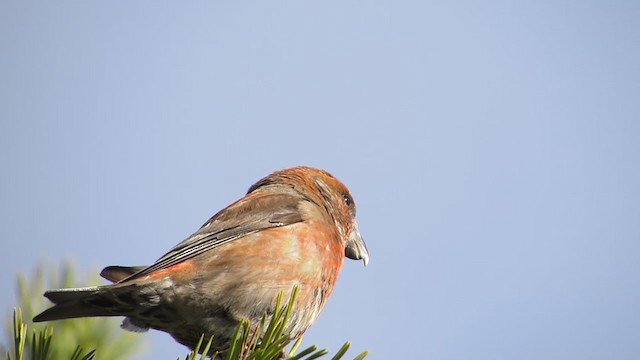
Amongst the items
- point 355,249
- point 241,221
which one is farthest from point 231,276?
point 355,249

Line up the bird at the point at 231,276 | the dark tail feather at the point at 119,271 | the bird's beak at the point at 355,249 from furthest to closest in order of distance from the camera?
the bird's beak at the point at 355,249, the dark tail feather at the point at 119,271, the bird at the point at 231,276

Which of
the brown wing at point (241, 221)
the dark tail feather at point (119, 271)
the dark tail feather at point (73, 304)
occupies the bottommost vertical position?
the dark tail feather at point (73, 304)

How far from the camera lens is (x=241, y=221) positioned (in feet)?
13.8

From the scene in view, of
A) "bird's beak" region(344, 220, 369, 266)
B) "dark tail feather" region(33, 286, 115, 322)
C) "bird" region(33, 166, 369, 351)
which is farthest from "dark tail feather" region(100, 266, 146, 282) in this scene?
"bird's beak" region(344, 220, 369, 266)

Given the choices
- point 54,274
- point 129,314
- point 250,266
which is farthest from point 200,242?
point 54,274

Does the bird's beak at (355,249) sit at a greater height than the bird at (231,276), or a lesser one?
greater

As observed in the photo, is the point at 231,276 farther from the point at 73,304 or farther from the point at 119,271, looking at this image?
the point at 73,304

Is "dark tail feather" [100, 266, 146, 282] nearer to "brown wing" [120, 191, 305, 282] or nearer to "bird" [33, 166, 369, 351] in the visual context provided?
"bird" [33, 166, 369, 351]

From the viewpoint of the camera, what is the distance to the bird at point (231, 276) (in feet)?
11.5

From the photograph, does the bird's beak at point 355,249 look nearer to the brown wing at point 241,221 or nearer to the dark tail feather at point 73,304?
the brown wing at point 241,221


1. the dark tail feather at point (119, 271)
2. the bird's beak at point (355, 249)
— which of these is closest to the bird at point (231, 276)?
the dark tail feather at point (119, 271)

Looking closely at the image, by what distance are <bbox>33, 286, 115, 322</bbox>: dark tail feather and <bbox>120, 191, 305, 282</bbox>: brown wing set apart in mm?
586

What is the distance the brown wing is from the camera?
388 centimetres

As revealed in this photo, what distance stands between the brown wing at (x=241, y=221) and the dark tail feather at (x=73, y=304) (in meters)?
0.59
